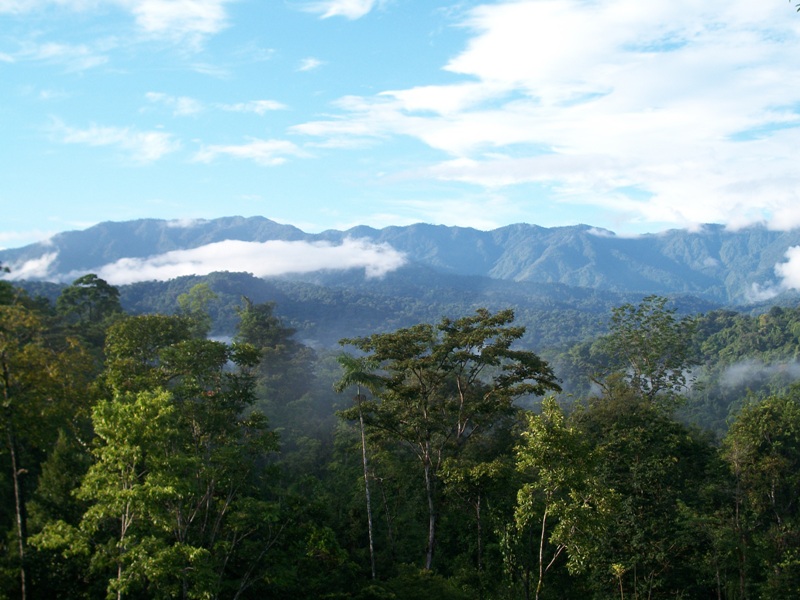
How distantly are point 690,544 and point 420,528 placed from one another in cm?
1025

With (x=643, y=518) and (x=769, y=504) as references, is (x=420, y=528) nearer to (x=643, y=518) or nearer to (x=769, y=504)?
(x=643, y=518)

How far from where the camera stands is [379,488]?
1089 inches

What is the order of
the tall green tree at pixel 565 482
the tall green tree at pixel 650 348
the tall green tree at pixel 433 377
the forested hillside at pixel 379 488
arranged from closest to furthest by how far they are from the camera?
the forested hillside at pixel 379 488, the tall green tree at pixel 565 482, the tall green tree at pixel 433 377, the tall green tree at pixel 650 348

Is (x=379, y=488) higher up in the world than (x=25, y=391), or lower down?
lower down

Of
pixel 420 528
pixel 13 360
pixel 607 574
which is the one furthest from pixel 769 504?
pixel 13 360

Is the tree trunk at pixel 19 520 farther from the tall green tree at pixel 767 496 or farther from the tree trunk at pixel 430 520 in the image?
the tall green tree at pixel 767 496

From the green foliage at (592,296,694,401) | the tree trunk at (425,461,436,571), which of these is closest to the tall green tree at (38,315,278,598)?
the tree trunk at (425,461,436,571)

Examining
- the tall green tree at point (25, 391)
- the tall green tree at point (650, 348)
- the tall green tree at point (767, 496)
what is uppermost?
→ the tall green tree at point (25, 391)

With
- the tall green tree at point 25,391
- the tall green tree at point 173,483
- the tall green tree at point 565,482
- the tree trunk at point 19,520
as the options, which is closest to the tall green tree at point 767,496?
the tall green tree at point 565,482

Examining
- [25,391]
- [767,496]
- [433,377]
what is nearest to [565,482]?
[433,377]

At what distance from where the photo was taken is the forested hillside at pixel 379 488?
41.3 feet

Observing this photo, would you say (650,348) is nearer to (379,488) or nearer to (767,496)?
(767,496)

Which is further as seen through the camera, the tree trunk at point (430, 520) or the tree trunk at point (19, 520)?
the tree trunk at point (430, 520)

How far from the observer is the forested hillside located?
1259 centimetres
